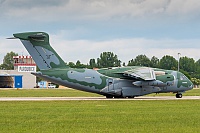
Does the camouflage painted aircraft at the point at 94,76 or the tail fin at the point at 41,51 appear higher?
the tail fin at the point at 41,51

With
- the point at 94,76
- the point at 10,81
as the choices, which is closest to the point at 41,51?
the point at 94,76

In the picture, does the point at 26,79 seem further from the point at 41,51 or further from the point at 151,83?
the point at 151,83

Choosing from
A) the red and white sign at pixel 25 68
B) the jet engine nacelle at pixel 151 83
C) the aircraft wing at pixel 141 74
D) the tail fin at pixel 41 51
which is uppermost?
the red and white sign at pixel 25 68

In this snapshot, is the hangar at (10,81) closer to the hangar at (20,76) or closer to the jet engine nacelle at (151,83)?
the hangar at (20,76)

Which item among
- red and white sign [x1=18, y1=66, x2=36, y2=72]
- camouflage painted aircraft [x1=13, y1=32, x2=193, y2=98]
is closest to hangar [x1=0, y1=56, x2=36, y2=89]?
red and white sign [x1=18, y1=66, x2=36, y2=72]

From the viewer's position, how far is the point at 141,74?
53.7 metres

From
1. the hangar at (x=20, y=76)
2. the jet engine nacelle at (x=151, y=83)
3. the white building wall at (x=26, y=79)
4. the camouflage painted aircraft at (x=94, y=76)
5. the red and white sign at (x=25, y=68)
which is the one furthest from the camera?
the red and white sign at (x=25, y=68)

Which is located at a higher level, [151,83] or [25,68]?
[25,68]

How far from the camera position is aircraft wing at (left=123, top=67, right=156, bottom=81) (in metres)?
53.1

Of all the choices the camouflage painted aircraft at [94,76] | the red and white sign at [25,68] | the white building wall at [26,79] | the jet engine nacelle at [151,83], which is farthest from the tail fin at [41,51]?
the red and white sign at [25,68]

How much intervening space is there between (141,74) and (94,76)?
5.42m

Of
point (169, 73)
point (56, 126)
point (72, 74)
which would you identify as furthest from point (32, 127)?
point (169, 73)

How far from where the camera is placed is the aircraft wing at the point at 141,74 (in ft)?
174

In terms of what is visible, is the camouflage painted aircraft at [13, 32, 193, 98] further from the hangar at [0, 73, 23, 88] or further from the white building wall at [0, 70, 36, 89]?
the white building wall at [0, 70, 36, 89]
